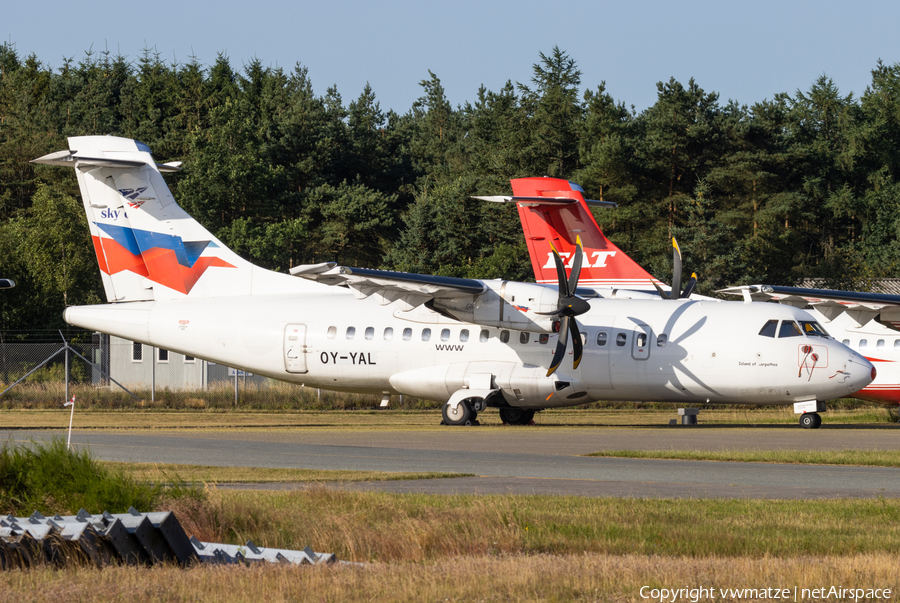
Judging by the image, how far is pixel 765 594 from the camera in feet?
23.0

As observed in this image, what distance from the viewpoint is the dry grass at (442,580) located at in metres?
6.95

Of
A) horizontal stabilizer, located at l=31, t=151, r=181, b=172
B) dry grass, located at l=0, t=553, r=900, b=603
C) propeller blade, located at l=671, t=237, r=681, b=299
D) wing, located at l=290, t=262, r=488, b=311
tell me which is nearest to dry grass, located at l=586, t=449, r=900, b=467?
wing, located at l=290, t=262, r=488, b=311

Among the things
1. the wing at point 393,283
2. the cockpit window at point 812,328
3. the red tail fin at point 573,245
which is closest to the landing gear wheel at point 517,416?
the wing at point 393,283

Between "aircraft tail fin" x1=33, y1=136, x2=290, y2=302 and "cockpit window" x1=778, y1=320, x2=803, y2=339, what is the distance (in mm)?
14912

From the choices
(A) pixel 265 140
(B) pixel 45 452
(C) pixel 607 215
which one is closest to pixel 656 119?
(C) pixel 607 215

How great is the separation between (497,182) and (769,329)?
4360cm

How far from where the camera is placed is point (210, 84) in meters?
94.6

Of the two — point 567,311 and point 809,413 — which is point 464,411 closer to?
point 567,311

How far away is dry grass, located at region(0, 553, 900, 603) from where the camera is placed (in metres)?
6.95

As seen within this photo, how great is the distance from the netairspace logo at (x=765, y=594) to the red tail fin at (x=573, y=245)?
26.9 meters

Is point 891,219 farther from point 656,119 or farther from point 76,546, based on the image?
point 76,546

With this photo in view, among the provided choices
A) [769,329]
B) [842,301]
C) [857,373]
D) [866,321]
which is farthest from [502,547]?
[866,321]

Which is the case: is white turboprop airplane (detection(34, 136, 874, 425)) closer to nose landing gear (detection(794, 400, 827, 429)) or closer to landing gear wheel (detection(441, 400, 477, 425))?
landing gear wheel (detection(441, 400, 477, 425))

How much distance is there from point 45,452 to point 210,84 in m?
88.6
